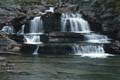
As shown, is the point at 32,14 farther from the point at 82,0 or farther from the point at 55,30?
the point at 82,0

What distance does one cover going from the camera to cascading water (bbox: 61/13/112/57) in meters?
42.4

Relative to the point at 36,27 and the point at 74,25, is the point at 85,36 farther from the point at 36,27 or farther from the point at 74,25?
the point at 36,27

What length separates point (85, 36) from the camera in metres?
48.6

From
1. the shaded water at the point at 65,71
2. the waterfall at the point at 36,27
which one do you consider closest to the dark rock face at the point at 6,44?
the waterfall at the point at 36,27

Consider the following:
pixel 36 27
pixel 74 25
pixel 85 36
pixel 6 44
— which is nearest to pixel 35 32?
pixel 36 27

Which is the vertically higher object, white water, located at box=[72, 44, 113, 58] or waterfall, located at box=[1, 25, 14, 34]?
waterfall, located at box=[1, 25, 14, 34]

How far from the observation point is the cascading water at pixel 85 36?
42406mm

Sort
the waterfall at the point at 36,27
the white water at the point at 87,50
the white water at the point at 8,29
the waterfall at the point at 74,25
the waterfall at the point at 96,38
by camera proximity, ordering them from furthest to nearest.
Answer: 1. the white water at the point at 8,29
2. the waterfall at the point at 74,25
3. the waterfall at the point at 36,27
4. the waterfall at the point at 96,38
5. the white water at the point at 87,50

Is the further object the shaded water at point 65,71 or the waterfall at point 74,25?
the waterfall at point 74,25

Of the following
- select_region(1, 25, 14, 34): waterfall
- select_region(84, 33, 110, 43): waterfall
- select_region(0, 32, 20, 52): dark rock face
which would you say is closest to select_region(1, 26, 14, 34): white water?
select_region(1, 25, 14, 34): waterfall

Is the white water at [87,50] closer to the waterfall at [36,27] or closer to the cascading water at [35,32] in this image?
the cascading water at [35,32]

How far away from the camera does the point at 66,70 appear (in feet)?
91.1

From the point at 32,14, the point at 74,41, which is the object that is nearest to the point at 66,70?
the point at 74,41

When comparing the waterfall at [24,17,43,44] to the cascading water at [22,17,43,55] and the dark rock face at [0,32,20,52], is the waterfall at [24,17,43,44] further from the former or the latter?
the dark rock face at [0,32,20,52]
